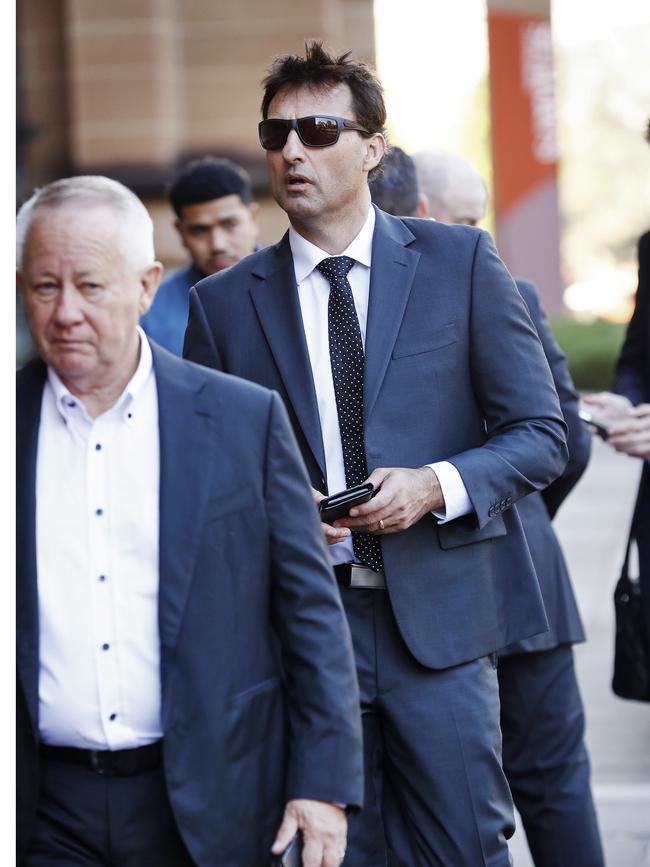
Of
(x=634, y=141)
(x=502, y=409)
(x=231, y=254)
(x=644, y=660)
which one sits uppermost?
(x=634, y=141)

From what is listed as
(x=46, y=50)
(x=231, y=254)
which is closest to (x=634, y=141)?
(x=46, y=50)

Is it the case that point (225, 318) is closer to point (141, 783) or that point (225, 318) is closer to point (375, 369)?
point (375, 369)

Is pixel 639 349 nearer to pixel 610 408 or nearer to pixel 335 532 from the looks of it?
pixel 610 408

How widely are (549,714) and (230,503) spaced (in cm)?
216

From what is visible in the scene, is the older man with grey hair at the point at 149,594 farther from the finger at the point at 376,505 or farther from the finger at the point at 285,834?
the finger at the point at 376,505

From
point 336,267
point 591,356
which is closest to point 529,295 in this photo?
point 336,267

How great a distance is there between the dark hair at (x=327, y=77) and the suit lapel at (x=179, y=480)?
1.01 metres

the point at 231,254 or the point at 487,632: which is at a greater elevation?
the point at 231,254

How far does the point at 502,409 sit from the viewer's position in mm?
3516

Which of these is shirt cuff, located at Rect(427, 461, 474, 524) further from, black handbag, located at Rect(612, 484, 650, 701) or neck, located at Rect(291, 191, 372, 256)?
black handbag, located at Rect(612, 484, 650, 701)

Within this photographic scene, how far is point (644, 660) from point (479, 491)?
213 cm

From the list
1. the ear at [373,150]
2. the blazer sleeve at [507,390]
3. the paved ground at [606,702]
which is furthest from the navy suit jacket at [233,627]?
the paved ground at [606,702]

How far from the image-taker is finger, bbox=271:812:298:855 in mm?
2713

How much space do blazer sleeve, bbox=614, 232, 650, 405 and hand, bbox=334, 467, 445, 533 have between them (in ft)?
7.05
